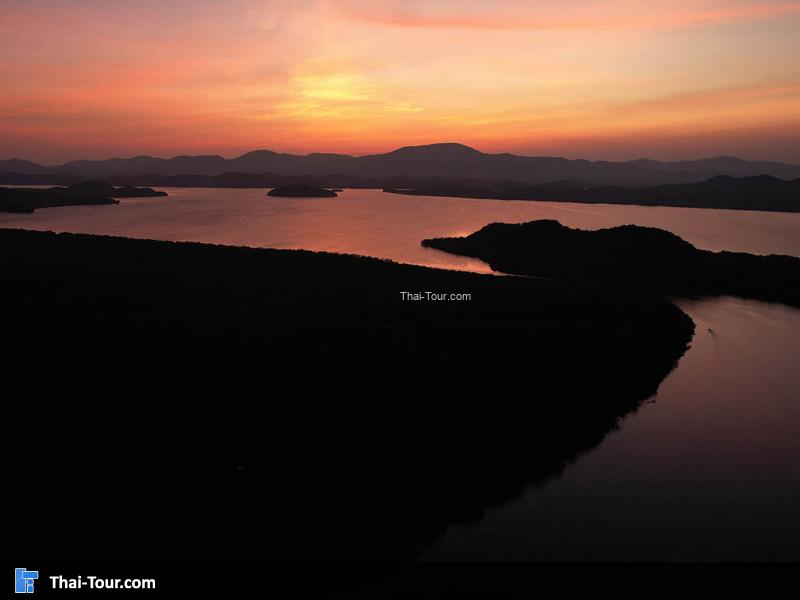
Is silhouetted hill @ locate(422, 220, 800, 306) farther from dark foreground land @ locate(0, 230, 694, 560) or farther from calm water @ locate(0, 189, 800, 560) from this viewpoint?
dark foreground land @ locate(0, 230, 694, 560)

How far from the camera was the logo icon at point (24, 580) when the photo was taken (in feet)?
37.1

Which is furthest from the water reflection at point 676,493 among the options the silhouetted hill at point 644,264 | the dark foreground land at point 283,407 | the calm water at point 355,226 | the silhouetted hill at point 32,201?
the silhouetted hill at point 32,201

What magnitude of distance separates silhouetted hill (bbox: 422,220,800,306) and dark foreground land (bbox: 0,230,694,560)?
63.7 ft

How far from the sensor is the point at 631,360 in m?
29.5

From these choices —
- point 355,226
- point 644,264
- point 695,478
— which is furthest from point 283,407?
point 355,226

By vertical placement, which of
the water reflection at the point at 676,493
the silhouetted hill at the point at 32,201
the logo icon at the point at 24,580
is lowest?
the water reflection at the point at 676,493

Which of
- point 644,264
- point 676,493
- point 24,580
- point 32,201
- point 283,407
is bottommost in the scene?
point 676,493

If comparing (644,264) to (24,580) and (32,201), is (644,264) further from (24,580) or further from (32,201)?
(32,201)

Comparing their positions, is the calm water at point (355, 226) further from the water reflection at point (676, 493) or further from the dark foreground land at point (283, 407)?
the water reflection at point (676, 493)

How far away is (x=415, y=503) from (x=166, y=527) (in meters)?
6.56

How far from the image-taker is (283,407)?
Answer: 64.7 feet

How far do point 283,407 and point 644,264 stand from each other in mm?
52716

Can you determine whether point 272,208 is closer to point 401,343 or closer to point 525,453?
point 401,343

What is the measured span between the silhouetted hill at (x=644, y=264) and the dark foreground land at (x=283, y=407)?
19.4 metres
